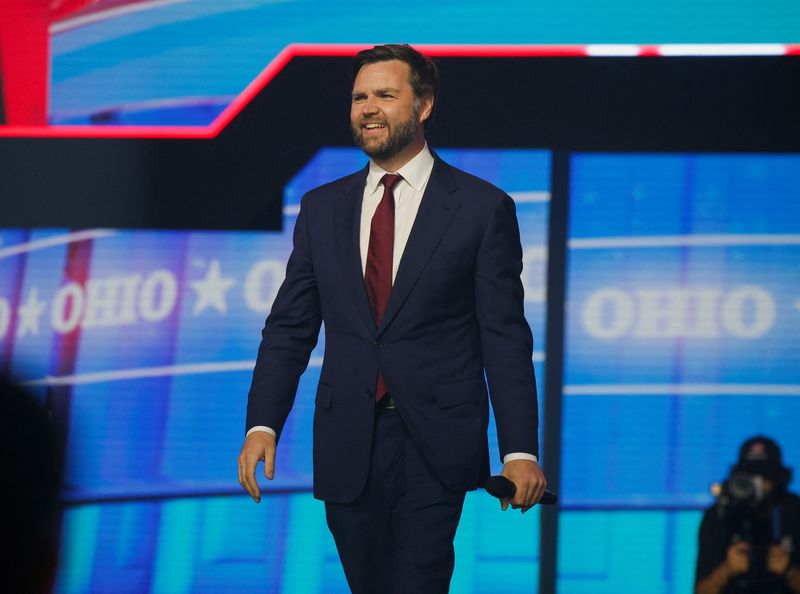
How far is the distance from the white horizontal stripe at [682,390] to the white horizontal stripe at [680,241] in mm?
524

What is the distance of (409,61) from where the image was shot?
2295mm

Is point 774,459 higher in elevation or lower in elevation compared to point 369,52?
lower

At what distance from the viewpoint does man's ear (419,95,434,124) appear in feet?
7.60

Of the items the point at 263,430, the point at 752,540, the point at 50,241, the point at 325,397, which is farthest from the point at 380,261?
the point at 50,241

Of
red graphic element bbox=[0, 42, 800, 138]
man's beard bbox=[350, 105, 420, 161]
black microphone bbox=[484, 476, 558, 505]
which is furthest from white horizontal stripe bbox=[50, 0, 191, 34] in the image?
black microphone bbox=[484, 476, 558, 505]

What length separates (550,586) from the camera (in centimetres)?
403

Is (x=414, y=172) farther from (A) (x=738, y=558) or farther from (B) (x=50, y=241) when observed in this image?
(B) (x=50, y=241)

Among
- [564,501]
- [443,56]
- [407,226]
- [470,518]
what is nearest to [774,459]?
[564,501]

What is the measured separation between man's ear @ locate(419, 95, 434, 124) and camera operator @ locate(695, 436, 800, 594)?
66.2 inches

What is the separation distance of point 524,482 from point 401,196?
26.1 inches

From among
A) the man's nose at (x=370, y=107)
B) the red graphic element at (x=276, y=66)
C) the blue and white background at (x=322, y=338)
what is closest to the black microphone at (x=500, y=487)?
the man's nose at (x=370, y=107)

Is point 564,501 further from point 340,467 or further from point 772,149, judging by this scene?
point 340,467

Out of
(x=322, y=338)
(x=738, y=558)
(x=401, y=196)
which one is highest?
(x=401, y=196)

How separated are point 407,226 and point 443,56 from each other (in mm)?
1871
